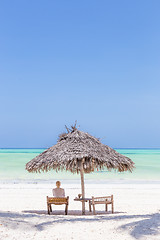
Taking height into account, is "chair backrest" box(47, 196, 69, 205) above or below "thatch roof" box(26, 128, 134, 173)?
below

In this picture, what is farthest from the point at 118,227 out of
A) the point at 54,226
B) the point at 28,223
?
the point at 28,223

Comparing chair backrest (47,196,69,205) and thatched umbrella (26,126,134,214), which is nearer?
chair backrest (47,196,69,205)

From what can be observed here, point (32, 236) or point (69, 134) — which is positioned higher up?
point (69, 134)

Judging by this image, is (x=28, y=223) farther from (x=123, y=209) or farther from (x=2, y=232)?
(x=123, y=209)

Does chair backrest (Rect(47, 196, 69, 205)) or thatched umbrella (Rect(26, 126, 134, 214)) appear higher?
thatched umbrella (Rect(26, 126, 134, 214))

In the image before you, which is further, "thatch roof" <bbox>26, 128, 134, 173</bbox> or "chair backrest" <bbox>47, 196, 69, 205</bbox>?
"thatch roof" <bbox>26, 128, 134, 173</bbox>

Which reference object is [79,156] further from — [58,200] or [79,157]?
[58,200]

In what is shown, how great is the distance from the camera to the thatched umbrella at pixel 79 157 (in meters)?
8.14

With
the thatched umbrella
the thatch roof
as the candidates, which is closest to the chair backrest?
the thatched umbrella

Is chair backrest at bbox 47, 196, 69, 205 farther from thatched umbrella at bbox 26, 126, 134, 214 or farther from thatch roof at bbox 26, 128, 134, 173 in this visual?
thatch roof at bbox 26, 128, 134, 173

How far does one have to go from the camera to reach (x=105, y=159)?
8.21 metres

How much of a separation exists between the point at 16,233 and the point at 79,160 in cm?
328

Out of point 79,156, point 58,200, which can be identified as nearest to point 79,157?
point 79,156

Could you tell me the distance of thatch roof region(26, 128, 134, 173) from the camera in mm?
8141
